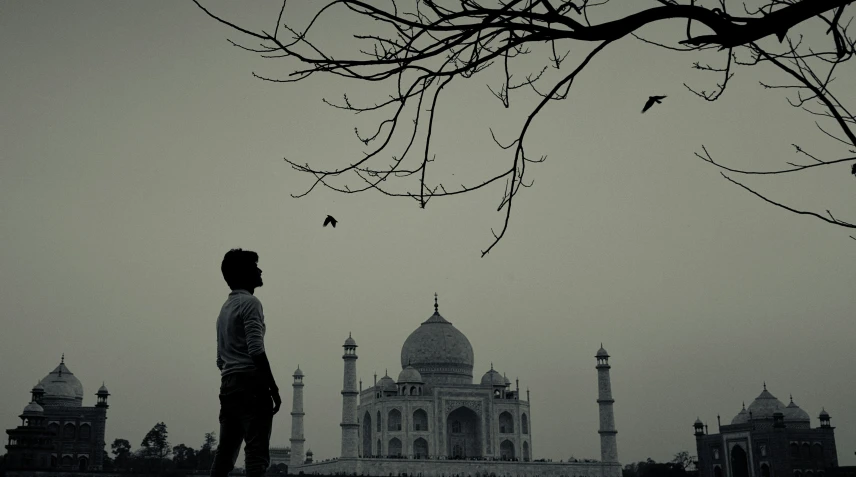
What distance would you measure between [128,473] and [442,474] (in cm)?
1366

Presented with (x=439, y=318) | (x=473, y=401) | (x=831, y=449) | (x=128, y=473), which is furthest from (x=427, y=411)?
(x=831, y=449)

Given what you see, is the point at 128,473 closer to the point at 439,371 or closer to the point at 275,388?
the point at 439,371

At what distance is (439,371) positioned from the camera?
44688 mm

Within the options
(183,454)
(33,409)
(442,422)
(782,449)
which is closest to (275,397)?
(33,409)

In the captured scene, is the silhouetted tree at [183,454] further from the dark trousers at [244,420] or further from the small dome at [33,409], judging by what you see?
the dark trousers at [244,420]

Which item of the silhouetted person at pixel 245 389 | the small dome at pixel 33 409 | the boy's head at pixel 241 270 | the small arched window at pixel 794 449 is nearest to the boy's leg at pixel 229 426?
the silhouetted person at pixel 245 389

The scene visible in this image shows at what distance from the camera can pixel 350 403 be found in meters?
39.8

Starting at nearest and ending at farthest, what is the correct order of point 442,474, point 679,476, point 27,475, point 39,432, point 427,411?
1. point 27,475
2. point 39,432
3. point 442,474
4. point 427,411
5. point 679,476

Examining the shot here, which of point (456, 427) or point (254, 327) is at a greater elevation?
point (456, 427)

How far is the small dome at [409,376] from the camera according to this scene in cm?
4228

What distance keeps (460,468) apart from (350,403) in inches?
→ 235

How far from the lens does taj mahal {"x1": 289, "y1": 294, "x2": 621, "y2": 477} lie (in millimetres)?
39125

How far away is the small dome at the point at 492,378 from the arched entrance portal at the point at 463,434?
1890 millimetres

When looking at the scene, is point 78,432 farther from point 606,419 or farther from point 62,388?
point 606,419
